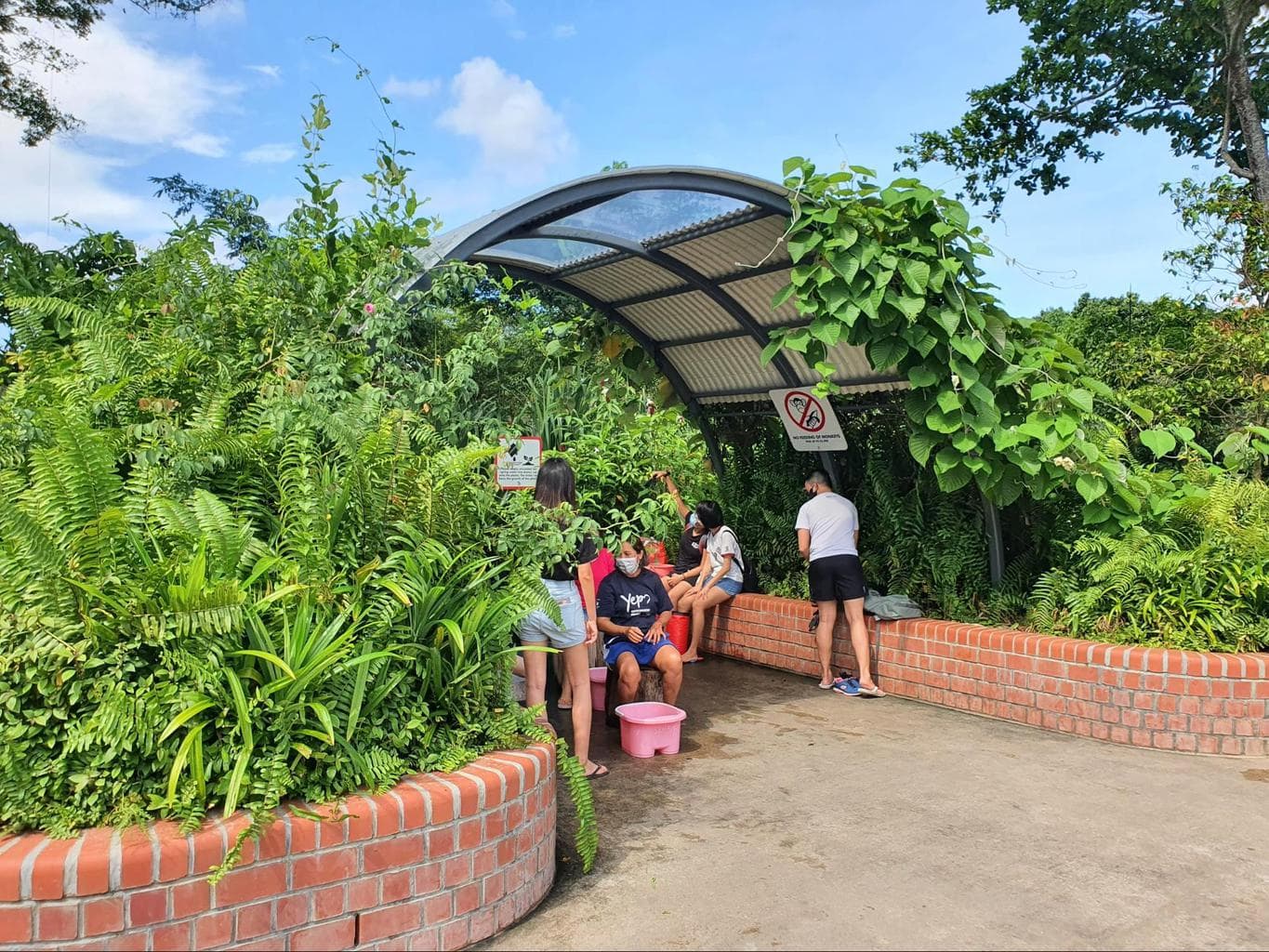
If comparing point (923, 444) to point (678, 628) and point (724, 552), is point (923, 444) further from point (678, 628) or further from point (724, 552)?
point (678, 628)

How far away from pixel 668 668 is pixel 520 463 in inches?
69.3

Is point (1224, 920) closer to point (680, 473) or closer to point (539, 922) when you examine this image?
point (539, 922)

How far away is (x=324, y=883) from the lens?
3207 millimetres

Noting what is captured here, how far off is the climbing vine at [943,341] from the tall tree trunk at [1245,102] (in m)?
10.8

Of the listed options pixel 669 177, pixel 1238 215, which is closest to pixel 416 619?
pixel 669 177

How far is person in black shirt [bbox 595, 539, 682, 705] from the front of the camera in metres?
6.30

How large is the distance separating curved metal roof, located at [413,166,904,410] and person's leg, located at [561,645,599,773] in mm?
2263

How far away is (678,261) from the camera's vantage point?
27.2 ft

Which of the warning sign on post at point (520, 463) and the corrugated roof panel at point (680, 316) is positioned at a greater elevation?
the corrugated roof panel at point (680, 316)

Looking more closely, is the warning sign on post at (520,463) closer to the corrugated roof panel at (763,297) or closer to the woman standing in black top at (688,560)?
the corrugated roof panel at (763,297)

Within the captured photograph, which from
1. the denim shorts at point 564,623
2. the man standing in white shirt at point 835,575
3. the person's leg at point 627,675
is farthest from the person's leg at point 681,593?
the denim shorts at point 564,623

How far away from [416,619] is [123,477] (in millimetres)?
1698

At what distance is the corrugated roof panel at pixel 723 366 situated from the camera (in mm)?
9500

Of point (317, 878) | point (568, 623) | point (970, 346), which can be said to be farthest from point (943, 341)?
point (317, 878)
